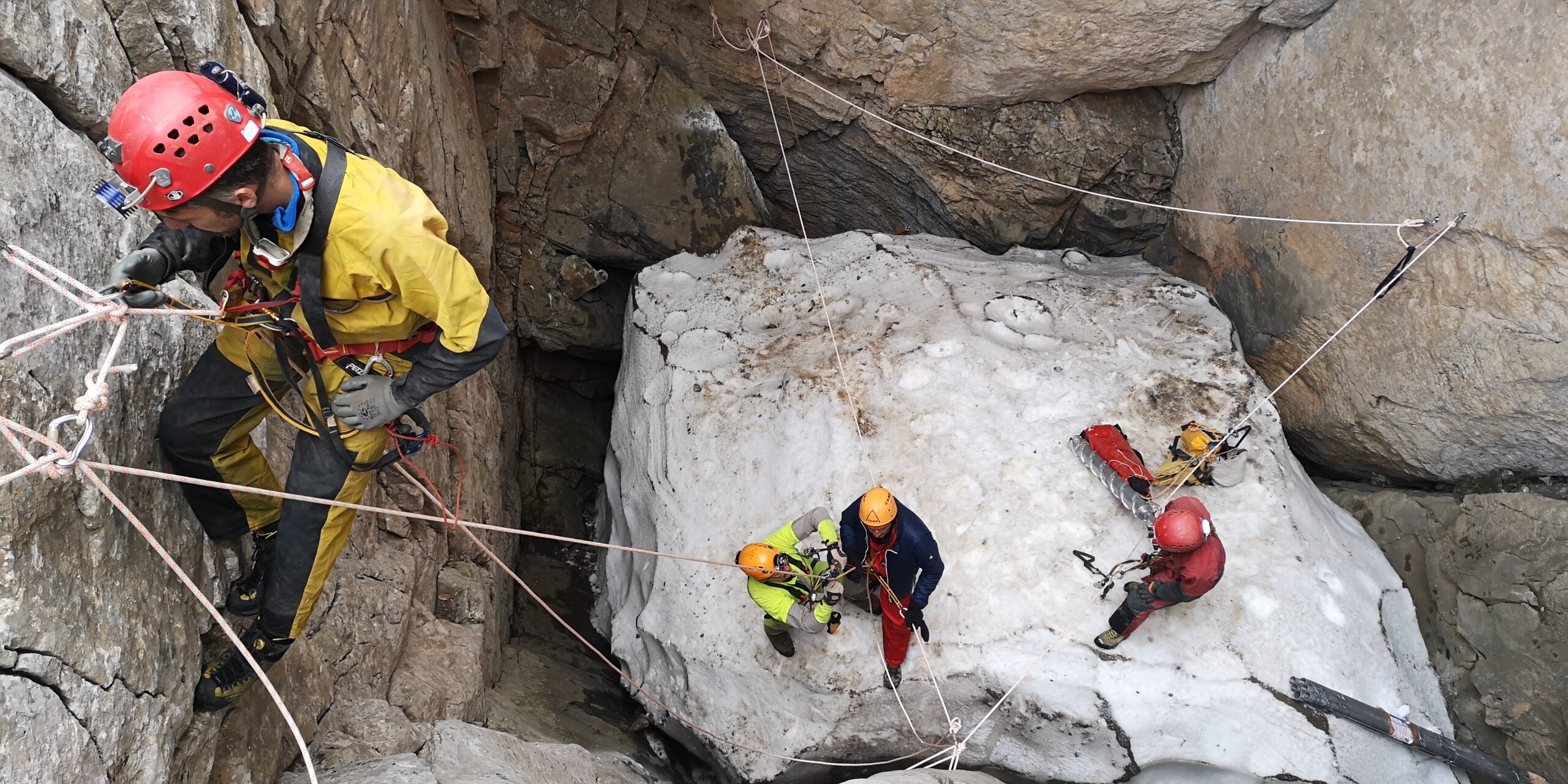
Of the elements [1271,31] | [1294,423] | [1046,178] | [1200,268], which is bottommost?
[1294,423]

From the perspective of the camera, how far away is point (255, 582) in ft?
9.73

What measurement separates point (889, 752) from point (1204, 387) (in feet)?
8.35

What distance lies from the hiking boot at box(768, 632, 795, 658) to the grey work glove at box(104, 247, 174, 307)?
2.83 m

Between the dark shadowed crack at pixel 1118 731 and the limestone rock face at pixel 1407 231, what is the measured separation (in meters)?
2.23

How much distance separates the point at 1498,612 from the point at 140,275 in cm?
551

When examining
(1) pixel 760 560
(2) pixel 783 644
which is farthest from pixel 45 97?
(2) pixel 783 644

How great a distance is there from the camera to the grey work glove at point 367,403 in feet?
8.84

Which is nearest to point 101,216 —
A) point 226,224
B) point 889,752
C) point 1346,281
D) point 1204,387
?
point 226,224

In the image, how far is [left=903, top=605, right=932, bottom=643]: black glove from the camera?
3.94 m

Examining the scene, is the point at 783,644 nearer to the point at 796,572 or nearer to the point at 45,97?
the point at 796,572

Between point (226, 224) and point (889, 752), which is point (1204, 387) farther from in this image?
point (226, 224)

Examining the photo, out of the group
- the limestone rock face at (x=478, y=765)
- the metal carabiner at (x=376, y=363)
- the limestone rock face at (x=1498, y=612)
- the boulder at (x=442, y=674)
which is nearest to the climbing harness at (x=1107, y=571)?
the limestone rock face at (x=478, y=765)

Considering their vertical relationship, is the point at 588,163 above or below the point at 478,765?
above

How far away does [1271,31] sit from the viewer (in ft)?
16.5
